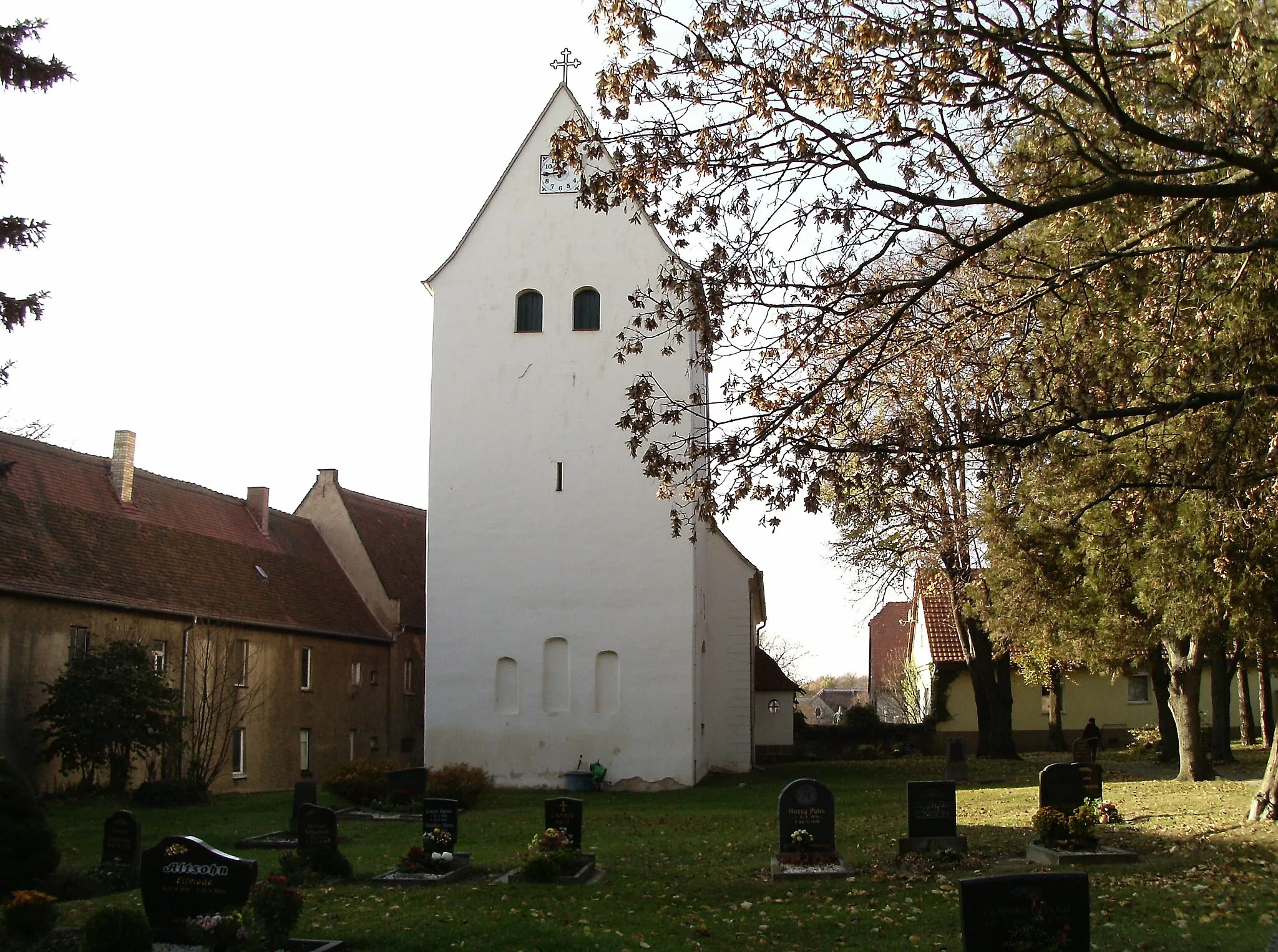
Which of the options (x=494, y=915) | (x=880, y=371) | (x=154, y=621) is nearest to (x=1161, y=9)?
(x=880, y=371)

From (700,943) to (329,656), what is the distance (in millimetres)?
27564

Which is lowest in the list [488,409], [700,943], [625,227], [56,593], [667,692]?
[700,943]

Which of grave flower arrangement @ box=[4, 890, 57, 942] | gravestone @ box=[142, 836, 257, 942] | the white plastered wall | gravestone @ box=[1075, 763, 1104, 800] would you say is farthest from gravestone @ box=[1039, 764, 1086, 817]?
the white plastered wall

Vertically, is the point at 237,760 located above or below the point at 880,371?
below

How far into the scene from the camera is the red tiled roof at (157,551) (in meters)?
27.0

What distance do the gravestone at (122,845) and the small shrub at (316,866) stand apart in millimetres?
1612

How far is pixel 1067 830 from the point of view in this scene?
46.2 ft

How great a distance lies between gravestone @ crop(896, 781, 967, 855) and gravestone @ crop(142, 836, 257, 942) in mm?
7905

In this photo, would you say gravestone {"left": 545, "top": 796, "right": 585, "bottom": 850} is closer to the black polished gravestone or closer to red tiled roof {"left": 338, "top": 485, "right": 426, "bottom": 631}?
the black polished gravestone

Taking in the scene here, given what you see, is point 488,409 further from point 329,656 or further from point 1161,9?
point 1161,9

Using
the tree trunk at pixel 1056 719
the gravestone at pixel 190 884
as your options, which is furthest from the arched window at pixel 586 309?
the tree trunk at pixel 1056 719

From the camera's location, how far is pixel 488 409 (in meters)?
30.7

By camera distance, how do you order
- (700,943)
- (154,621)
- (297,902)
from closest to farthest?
(297,902) → (700,943) → (154,621)

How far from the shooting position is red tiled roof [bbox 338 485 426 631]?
135 ft
